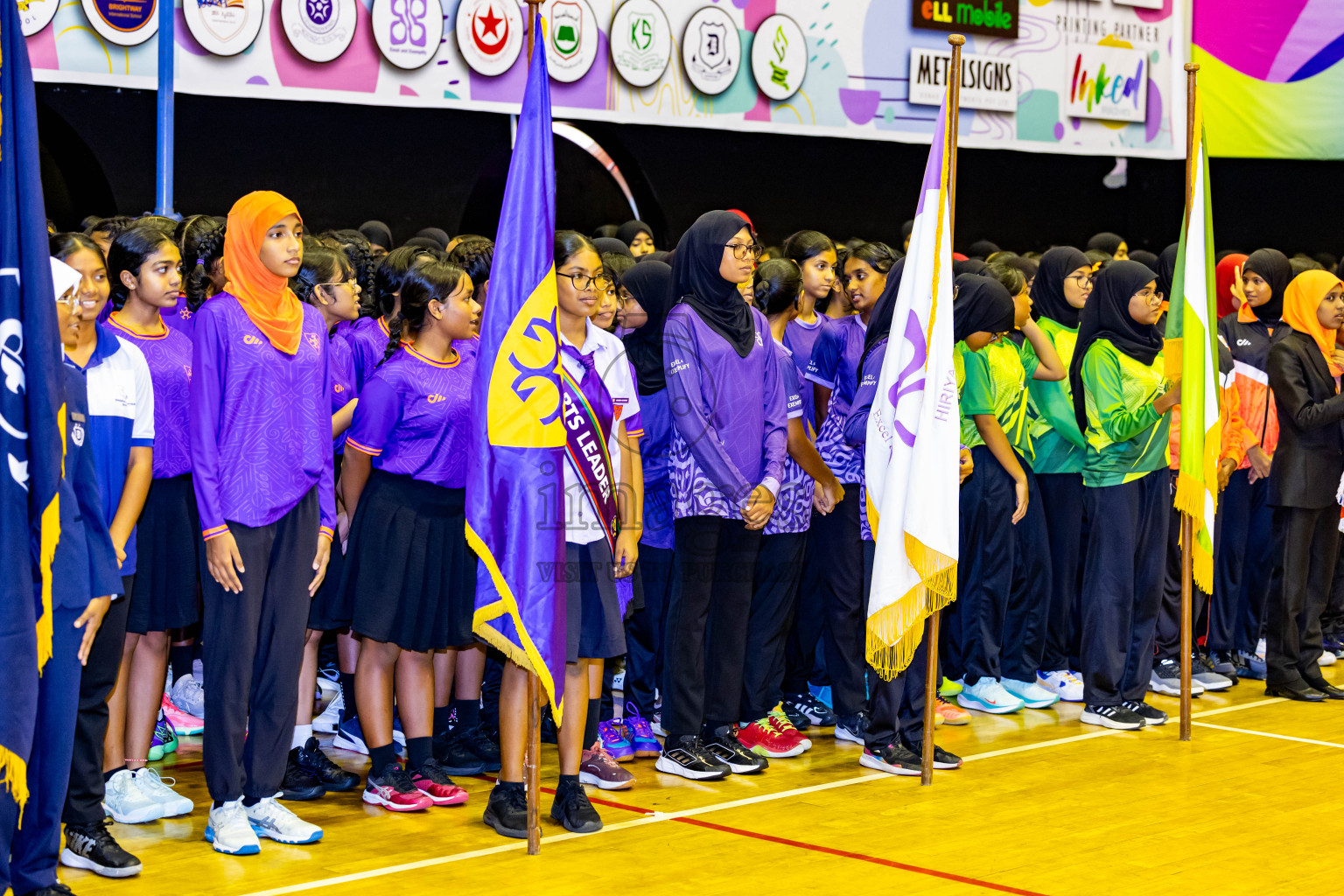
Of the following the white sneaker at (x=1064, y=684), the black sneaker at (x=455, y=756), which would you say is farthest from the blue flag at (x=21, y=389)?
the white sneaker at (x=1064, y=684)

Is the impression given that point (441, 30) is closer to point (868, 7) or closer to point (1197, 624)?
point (868, 7)

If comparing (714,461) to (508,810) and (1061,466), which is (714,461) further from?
(1061,466)

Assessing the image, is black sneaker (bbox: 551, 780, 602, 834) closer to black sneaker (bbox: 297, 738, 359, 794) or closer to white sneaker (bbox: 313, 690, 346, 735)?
black sneaker (bbox: 297, 738, 359, 794)

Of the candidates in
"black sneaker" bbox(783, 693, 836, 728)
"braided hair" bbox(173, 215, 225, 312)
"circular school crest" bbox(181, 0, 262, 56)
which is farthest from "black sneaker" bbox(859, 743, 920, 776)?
"circular school crest" bbox(181, 0, 262, 56)

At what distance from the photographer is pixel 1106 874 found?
4.07 metres

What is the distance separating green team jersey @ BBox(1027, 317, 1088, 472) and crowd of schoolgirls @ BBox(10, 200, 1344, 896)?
0.02m

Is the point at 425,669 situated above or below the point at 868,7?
below

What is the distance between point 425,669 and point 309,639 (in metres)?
0.58

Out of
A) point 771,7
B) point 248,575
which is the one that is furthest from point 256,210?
point 771,7

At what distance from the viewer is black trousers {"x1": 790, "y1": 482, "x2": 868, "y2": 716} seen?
5508 mm

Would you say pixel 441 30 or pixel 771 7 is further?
pixel 771 7

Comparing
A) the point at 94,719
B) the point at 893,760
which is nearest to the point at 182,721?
the point at 94,719

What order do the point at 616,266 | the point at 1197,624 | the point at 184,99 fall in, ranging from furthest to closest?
the point at 184,99, the point at 1197,624, the point at 616,266

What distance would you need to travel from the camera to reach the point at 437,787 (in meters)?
4.65
